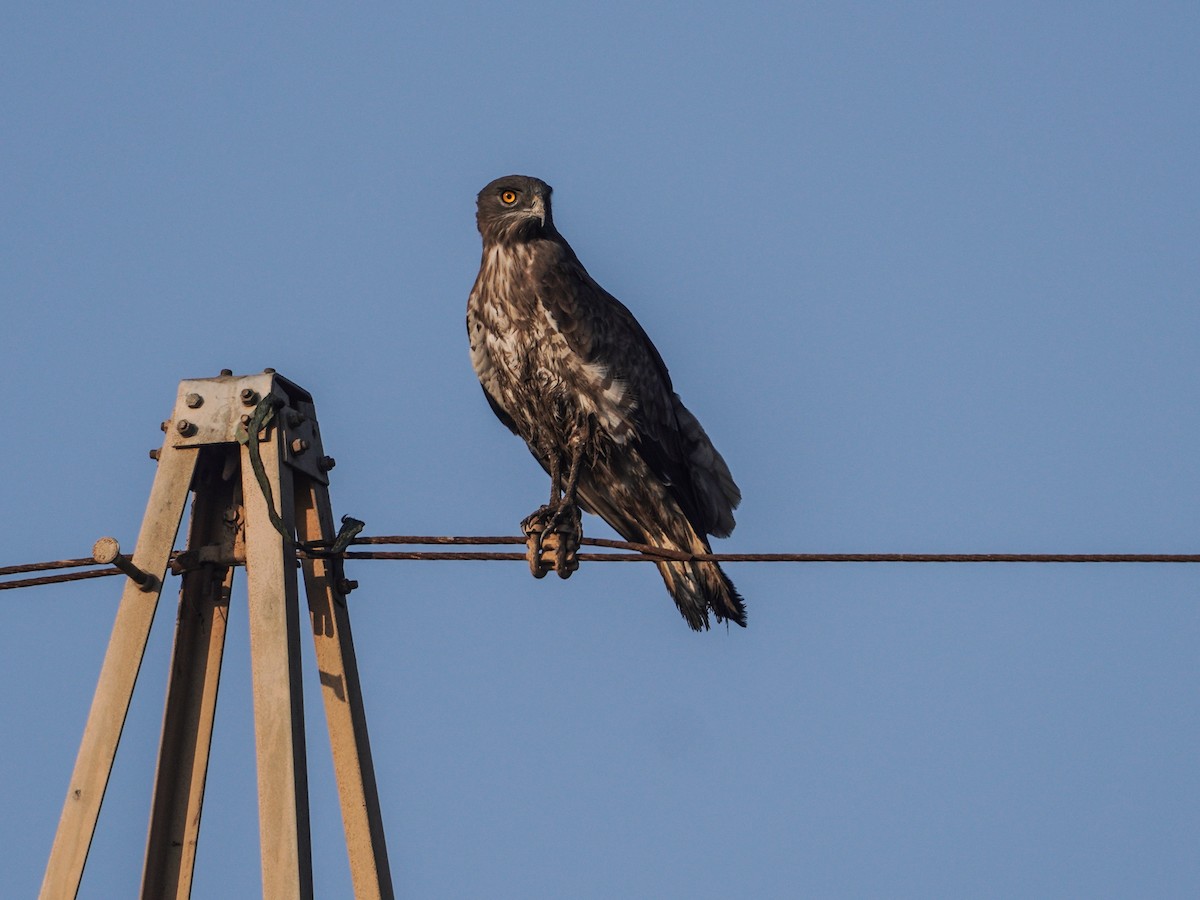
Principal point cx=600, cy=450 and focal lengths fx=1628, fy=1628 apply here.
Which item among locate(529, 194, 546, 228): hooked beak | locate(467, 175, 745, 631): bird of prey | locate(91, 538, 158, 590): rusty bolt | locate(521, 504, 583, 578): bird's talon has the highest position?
locate(529, 194, 546, 228): hooked beak

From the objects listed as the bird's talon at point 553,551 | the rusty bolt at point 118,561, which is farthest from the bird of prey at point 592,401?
the rusty bolt at point 118,561

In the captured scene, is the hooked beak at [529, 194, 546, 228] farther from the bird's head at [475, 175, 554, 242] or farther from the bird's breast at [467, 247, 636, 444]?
the bird's breast at [467, 247, 636, 444]

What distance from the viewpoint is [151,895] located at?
512 centimetres

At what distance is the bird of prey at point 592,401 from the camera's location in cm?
845

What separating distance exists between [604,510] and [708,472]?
62cm

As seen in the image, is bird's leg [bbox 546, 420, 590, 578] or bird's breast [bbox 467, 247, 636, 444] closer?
bird's leg [bbox 546, 420, 590, 578]

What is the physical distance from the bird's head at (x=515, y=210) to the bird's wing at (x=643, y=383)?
0.67ft

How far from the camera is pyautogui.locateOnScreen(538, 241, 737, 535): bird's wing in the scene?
→ 8.51 meters

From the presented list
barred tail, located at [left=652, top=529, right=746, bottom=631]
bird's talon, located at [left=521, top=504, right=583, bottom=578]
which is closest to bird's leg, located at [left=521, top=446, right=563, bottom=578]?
bird's talon, located at [left=521, top=504, right=583, bottom=578]

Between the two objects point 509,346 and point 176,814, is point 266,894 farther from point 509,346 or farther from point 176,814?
point 509,346

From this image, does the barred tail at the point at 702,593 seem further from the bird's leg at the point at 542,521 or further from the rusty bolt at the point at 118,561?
the rusty bolt at the point at 118,561

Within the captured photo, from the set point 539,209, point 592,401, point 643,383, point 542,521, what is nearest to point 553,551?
point 542,521

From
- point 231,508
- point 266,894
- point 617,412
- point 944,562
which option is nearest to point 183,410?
point 231,508

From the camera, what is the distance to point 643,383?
8703mm
